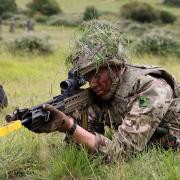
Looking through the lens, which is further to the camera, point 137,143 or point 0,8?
point 0,8

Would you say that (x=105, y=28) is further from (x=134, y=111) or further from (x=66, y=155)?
(x=66, y=155)

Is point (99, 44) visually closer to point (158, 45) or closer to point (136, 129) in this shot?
point (136, 129)

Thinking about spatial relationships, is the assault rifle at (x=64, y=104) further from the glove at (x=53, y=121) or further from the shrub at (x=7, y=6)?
the shrub at (x=7, y=6)

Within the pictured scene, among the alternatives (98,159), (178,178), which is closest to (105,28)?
(98,159)

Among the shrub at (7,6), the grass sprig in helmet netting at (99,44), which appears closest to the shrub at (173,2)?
the shrub at (7,6)

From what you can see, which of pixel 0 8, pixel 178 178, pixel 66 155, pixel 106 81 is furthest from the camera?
pixel 0 8

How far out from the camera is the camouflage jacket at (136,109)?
4227 mm

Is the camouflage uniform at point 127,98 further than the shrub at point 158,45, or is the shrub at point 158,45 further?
the shrub at point 158,45

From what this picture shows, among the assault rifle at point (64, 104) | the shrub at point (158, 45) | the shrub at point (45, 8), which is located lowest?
the shrub at point (45, 8)

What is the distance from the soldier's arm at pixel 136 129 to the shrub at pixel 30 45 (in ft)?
44.5

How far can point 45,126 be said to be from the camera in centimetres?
379

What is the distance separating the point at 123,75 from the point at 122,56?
0.16 m

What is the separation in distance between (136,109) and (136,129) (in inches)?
6.3

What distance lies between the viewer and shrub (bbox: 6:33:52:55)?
58.5ft
